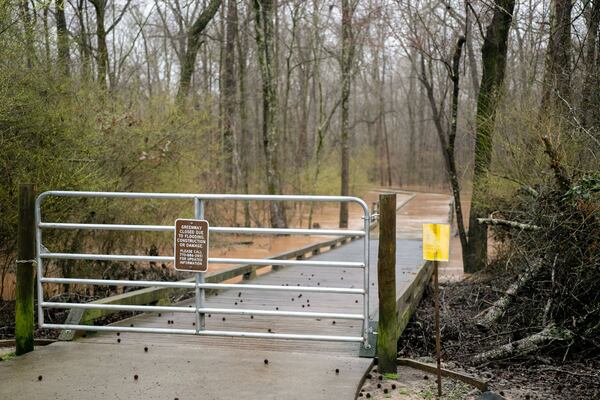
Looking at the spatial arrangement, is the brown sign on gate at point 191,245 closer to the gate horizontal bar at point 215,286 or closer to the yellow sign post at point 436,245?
the gate horizontal bar at point 215,286

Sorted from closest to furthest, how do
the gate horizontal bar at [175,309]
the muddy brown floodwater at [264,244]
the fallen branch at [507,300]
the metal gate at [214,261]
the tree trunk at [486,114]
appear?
Answer: the metal gate at [214,261] → the gate horizontal bar at [175,309] → the fallen branch at [507,300] → the tree trunk at [486,114] → the muddy brown floodwater at [264,244]

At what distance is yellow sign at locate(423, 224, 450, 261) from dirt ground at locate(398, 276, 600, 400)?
125 centimetres

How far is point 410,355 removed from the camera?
22.1 feet

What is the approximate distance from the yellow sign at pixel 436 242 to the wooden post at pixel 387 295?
11.8 inches

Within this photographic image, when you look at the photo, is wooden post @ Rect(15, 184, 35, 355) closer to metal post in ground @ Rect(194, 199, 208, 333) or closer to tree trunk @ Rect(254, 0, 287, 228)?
metal post in ground @ Rect(194, 199, 208, 333)

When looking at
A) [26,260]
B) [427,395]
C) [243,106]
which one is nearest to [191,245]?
[26,260]

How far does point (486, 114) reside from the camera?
14.2 metres

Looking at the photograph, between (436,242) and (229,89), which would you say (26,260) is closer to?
(436,242)

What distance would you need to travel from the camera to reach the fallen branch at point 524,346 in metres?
6.31

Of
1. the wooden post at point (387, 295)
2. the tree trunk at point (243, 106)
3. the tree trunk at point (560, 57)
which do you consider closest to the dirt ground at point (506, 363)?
the wooden post at point (387, 295)

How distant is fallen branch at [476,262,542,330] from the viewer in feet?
24.1

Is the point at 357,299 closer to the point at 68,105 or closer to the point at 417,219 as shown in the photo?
the point at 68,105

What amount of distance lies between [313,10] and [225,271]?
78.2ft

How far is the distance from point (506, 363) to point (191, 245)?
327 cm
